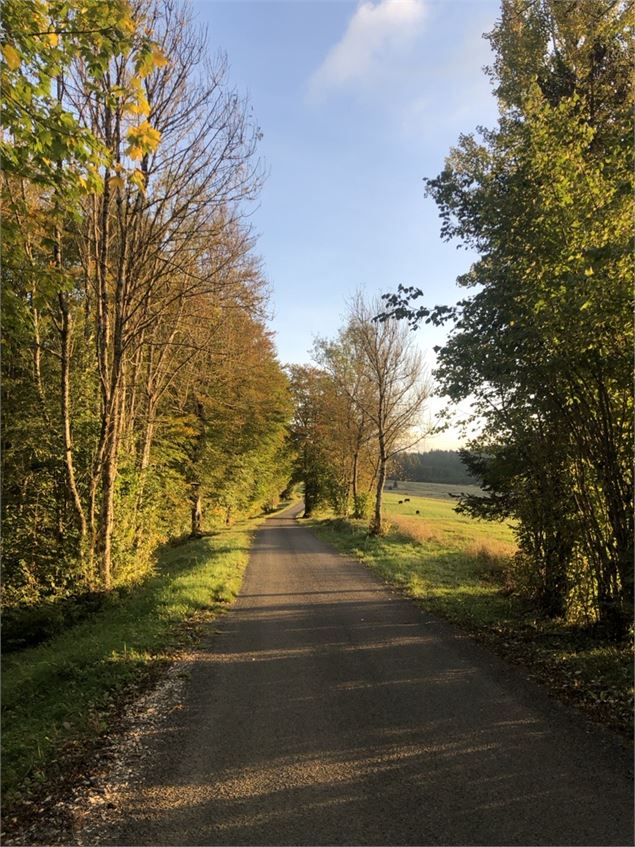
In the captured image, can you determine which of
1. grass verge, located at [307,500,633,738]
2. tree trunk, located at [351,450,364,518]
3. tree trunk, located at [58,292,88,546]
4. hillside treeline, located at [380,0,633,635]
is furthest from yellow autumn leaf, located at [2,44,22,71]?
tree trunk, located at [351,450,364,518]

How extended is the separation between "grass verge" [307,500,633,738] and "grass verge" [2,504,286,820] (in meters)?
4.38

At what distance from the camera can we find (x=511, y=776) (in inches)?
151

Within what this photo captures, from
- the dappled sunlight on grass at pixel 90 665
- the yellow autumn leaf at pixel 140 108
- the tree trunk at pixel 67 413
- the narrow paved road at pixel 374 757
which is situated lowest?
the dappled sunlight on grass at pixel 90 665

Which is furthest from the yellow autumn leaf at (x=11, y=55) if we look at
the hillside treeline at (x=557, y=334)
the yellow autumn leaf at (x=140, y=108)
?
the hillside treeline at (x=557, y=334)

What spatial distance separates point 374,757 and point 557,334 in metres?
4.78

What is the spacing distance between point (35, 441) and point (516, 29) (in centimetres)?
1354

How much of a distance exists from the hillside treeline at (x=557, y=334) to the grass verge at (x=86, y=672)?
5.72m

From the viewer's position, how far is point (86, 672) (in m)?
6.41

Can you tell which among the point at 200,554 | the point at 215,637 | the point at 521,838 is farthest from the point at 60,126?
the point at 200,554

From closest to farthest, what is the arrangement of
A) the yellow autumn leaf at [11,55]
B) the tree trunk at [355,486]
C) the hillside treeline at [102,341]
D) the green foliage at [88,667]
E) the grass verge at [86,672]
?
1. the yellow autumn leaf at [11,55]
2. the grass verge at [86,672]
3. the green foliage at [88,667]
4. the hillside treeline at [102,341]
5. the tree trunk at [355,486]

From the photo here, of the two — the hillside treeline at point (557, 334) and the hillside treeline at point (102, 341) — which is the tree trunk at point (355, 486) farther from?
the hillside treeline at point (557, 334)

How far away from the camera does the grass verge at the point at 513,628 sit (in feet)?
17.3

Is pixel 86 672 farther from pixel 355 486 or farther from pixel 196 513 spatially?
pixel 355 486

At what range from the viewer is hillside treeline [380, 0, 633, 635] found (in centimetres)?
573
